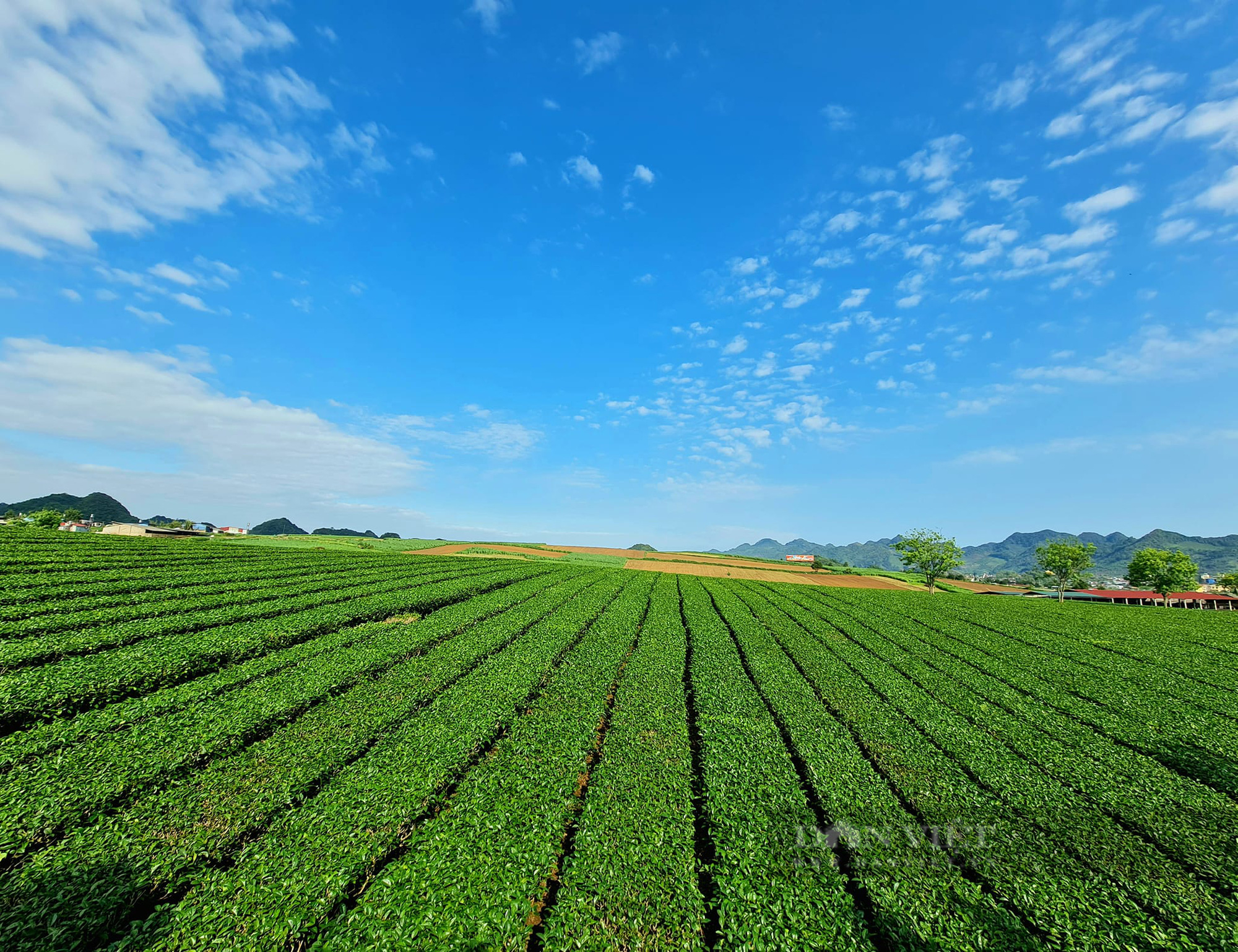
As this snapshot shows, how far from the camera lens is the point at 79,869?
7434mm

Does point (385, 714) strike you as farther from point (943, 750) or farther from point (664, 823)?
point (943, 750)

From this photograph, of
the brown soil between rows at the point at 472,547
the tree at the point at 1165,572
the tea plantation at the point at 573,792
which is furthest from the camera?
the tree at the point at 1165,572

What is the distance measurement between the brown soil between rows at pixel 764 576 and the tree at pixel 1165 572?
4720 cm

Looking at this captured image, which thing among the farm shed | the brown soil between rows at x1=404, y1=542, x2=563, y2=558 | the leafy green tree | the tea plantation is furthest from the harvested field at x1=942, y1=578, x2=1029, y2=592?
the leafy green tree

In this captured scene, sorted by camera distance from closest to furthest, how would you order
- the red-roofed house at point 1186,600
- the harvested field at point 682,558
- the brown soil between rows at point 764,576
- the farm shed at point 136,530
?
the brown soil between rows at point 764,576 < the farm shed at point 136,530 < the red-roofed house at point 1186,600 < the harvested field at point 682,558

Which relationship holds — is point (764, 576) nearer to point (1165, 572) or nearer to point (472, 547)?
point (472, 547)

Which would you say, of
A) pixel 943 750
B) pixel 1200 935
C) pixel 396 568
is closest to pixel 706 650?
pixel 943 750

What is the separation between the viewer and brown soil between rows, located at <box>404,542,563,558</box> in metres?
76.6

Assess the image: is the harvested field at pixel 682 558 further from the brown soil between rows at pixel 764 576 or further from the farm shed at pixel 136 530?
the farm shed at pixel 136 530

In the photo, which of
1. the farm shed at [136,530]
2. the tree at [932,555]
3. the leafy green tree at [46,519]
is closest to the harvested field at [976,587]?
the tree at [932,555]

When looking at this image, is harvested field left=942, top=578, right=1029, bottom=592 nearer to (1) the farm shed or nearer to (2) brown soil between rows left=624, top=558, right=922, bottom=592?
(2) brown soil between rows left=624, top=558, right=922, bottom=592

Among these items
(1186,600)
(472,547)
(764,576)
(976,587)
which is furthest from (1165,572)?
(472,547)

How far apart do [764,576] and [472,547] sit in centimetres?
5548

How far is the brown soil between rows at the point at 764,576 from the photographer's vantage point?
68.9 meters
